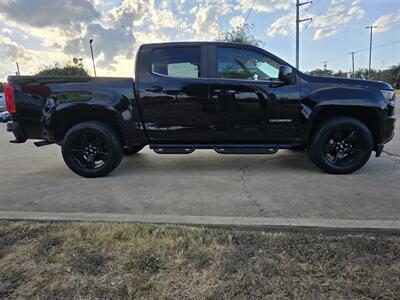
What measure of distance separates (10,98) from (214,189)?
322cm

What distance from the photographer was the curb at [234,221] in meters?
3.24

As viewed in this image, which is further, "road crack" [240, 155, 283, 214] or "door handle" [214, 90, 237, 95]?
"door handle" [214, 90, 237, 95]

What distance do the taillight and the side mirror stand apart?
3.83m

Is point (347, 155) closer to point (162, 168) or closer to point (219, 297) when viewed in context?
point (162, 168)

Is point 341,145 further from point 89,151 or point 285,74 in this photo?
point 89,151

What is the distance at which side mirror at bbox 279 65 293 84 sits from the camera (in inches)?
194

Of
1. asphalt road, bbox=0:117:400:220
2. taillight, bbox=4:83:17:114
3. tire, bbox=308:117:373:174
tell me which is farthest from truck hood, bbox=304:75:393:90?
taillight, bbox=4:83:17:114

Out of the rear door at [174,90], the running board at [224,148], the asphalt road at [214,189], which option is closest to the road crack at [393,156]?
the asphalt road at [214,189]

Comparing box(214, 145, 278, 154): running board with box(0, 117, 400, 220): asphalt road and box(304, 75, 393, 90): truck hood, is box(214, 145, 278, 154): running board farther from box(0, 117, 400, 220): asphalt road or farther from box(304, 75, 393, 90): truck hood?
box(304, 75, 393, 90): truck hood

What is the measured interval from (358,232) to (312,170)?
245cm

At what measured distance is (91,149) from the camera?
5.36 m

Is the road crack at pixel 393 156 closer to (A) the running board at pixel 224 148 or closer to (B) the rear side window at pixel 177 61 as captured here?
(A) the running board at pixel 224 148

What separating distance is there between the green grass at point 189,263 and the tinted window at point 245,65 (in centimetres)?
271

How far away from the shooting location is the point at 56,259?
2789 millimetres
